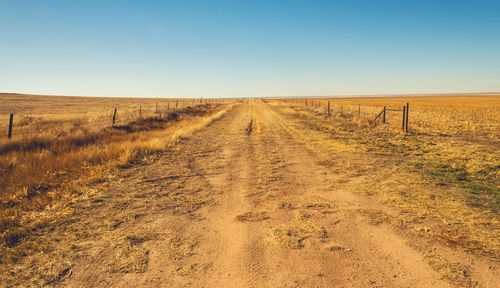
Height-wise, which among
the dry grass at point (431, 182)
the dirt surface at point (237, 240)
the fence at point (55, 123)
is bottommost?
the dirt surface at point (237, 240)

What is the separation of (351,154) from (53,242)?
9992 mm

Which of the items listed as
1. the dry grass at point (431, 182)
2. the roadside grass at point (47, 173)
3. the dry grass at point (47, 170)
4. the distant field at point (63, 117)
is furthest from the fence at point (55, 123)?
the dry grass at point (431, 182)

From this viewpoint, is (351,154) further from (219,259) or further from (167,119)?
(167,119)

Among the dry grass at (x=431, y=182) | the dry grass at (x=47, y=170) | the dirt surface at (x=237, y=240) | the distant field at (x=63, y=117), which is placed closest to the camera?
the dirt surface at (x=237, y=240)

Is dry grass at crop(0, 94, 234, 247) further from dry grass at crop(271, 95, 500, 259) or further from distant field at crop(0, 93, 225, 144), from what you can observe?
dry grass at crop(271, 95, 500, 259)

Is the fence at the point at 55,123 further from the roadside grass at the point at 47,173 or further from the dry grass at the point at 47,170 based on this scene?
the roadside grass at the point at 47,173

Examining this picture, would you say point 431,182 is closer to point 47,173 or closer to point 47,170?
point 47,173

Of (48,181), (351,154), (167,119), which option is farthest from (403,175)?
(167,119)

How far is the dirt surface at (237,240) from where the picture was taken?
13.4 ft

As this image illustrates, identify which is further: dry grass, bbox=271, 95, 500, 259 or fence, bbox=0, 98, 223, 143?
fence, bbox=0, 98, 223, 143

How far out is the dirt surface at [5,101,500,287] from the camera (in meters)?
4.07

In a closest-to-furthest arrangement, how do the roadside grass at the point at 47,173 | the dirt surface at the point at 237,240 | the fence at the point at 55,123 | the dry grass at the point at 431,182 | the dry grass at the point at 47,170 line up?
the dirt surface at the point at 237,240 → the dry grass at the point at 431,182 → the roadside grass at the point at 47,173 → the dry grass at the point at 47,170 → the fence at the point at 55,123

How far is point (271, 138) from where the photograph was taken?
17.5 meters

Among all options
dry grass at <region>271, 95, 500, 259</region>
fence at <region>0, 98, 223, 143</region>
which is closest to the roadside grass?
fence at <region>0, 98, 223, 143</region>
